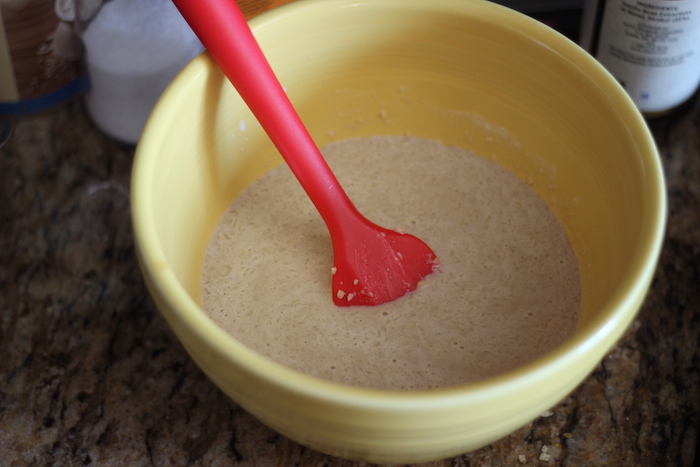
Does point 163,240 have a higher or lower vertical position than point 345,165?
higher

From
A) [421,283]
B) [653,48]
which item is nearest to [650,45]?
[653,48]

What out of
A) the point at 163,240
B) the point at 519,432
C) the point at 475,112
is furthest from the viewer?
the point at 475,112

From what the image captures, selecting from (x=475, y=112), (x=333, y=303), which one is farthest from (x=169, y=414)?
(x=475, y=112)

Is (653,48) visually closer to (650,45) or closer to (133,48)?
(650,45)

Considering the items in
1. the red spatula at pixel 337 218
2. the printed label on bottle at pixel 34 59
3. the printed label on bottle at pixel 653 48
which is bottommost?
the printed label on bottle at pixel 653 48

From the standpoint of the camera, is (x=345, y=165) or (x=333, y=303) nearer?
(x=333, y=303)

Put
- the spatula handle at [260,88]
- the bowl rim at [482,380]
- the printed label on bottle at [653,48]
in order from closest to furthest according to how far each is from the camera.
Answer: the bowl rim at [482,380]
the spatula handle at [260,88]
the printed label on bottle at [653,48]

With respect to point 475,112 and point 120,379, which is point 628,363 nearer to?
point 475,112

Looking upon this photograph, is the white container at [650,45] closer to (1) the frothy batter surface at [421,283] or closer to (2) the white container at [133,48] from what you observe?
(1) the frothy batter surface at [421,283]

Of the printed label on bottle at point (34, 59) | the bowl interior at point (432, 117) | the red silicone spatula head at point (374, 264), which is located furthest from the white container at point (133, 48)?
the red silicone spatula head at point (374, 264)
